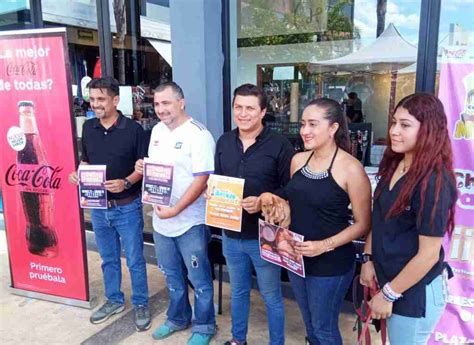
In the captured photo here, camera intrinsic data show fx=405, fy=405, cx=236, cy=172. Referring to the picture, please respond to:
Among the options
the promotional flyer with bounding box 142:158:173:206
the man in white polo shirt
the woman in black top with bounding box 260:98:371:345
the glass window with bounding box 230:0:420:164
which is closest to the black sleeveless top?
the woman in black top with bounding box 260:98:371:345

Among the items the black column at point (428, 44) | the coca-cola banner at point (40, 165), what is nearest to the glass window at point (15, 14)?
the coca-cola banner at point (40, 165)

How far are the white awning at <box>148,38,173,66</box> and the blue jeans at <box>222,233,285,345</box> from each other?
2454 mm

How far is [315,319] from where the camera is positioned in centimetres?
213

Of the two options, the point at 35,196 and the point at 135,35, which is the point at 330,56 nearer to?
the point at 135,35

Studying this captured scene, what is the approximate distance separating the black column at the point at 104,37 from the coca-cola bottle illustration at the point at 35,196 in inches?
60.5

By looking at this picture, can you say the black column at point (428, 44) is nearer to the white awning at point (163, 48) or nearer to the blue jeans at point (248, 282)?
the blue jeans at point (248, 282)

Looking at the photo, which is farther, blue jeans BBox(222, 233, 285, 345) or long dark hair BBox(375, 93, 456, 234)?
blue jeans BBox(222, 233, 285, 345)

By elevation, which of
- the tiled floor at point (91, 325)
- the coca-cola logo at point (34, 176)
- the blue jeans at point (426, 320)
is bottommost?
the tiled floor at point (91, 325)

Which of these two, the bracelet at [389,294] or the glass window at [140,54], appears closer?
the bracelet at [389,294]

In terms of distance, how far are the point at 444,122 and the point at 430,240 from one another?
18.9 inches

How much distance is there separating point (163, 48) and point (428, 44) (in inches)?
111

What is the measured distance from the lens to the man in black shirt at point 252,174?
2355 millimetres

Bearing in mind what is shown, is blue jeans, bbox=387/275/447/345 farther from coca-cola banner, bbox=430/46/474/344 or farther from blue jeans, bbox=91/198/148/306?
blue jeans, bbox=91/198/148/306

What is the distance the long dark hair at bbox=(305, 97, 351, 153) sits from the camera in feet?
6.55
